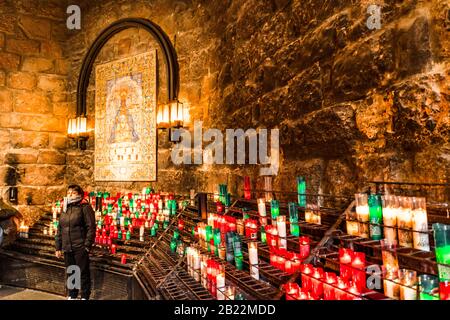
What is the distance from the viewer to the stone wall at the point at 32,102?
666 centimetres

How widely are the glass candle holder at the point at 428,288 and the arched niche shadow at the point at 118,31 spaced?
176 inches

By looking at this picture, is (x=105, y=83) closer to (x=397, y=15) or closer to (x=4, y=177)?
(x=4, y=177)

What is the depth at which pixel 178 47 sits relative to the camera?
555cm

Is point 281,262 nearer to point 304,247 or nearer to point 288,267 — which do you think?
point 288,267

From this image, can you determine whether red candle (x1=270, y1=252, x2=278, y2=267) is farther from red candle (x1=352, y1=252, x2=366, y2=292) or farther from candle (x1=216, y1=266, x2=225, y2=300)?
red candle (x1=352, y1=252, x2=366, y2=292)

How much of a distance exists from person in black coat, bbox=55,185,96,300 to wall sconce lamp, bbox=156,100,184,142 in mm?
1674

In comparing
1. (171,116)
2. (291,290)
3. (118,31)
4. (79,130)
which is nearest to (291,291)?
(291,290)

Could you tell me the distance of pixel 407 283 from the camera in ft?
4.72

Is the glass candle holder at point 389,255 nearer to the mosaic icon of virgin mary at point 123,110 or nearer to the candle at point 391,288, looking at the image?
the candle at point 391,288

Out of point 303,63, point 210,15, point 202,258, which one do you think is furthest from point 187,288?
point 210,15

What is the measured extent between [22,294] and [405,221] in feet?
16.6

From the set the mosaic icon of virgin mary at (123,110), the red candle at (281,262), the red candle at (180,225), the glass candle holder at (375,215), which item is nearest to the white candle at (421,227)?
the glass candle holder at (375,215)

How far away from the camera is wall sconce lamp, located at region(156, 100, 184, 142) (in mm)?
5148

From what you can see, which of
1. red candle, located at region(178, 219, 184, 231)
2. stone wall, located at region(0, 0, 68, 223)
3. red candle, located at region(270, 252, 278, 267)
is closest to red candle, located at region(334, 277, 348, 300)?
red candle, located at region(270, 252, 278, 267)
